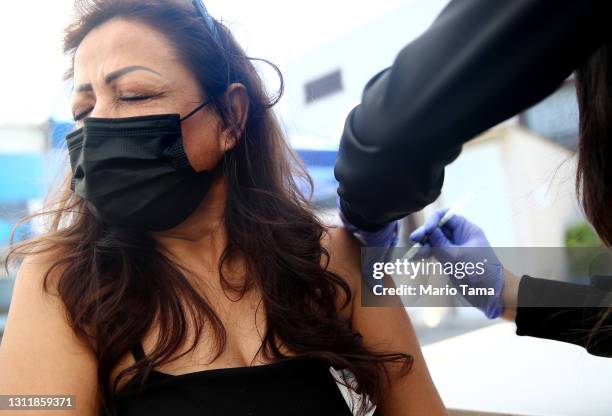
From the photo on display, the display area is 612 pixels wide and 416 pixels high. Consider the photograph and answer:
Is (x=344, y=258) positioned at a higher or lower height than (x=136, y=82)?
lower

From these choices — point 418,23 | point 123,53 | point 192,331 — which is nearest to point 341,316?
point 192,331

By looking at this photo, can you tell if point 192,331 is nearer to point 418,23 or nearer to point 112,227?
point 112,227

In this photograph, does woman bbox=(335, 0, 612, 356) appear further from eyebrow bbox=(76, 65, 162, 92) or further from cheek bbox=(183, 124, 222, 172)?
eyebrow bbox=(76, 65, 162, 92)

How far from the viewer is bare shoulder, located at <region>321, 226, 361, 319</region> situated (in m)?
1.45

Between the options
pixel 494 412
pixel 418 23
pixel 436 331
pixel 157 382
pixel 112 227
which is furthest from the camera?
pixel 418 23

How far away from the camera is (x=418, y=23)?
233 inches

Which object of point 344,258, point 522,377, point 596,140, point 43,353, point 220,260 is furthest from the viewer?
point 522,377

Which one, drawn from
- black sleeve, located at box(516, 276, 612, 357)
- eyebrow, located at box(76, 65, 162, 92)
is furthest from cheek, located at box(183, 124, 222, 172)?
black sleeve, located at box(516, 276, 612, 357)

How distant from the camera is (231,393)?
1.15m

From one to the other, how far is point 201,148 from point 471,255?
796 mm

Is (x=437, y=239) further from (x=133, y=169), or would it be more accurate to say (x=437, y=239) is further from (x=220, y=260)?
(x=133, y=169)

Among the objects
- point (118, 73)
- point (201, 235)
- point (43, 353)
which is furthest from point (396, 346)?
point (118, 73)

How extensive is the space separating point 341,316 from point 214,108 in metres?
0.63

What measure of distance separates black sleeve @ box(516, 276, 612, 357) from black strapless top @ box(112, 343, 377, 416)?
1.70ft
